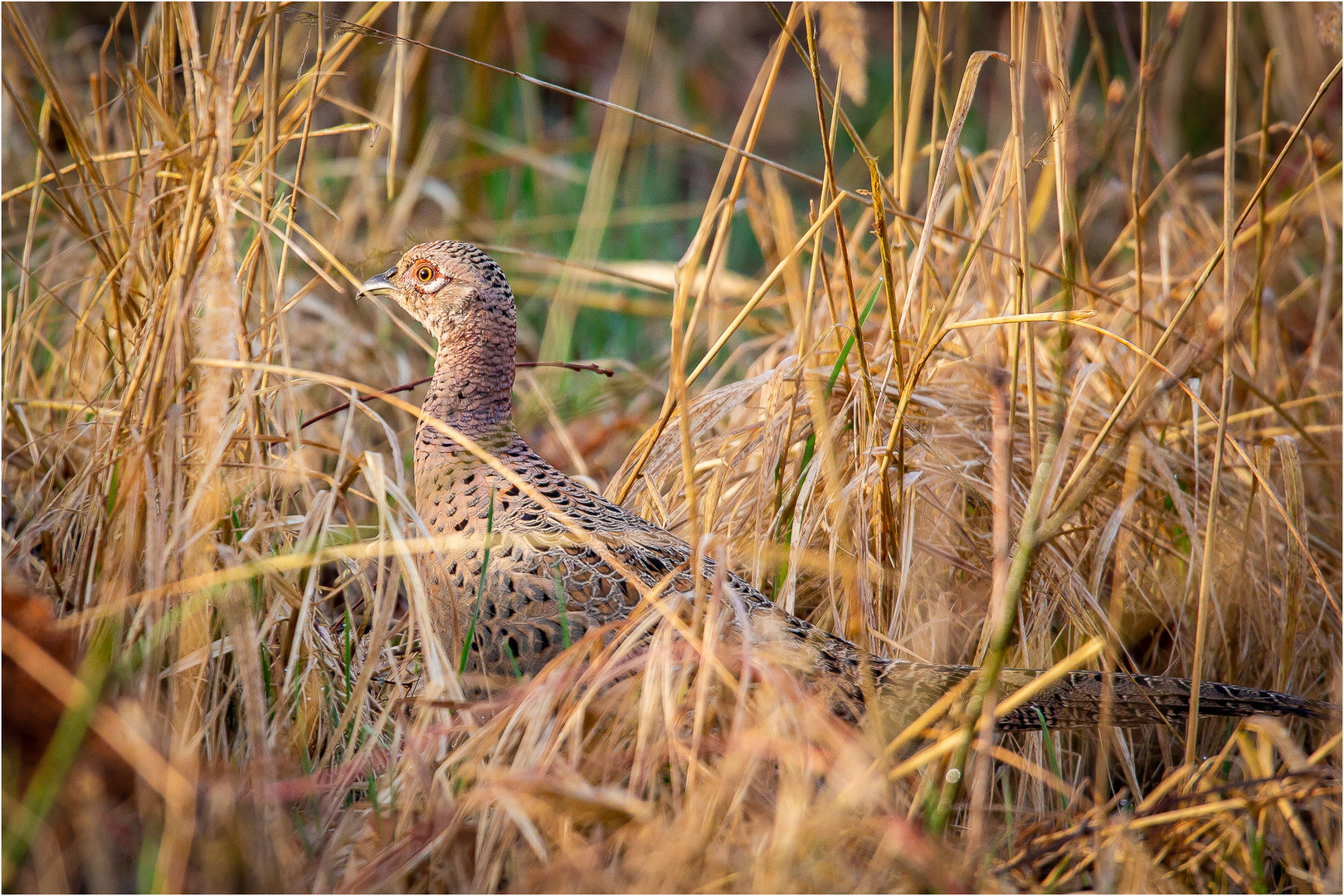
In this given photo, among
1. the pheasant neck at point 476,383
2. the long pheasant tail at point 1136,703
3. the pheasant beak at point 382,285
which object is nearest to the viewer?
the long pheasant tail at point 1136,703

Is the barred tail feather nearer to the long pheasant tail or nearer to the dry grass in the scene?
the long pheasant tail

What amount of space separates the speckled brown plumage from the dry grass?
15 centimetres

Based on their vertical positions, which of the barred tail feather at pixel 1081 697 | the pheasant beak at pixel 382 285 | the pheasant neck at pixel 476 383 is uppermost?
the pheasant beak at pixel 382 285

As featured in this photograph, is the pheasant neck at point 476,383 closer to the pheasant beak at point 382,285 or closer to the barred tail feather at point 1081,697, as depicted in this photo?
the pheasant beak at point 382,285

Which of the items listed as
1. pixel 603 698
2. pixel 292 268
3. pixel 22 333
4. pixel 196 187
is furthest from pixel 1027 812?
pixel 292 268

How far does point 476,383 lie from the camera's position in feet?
10.7

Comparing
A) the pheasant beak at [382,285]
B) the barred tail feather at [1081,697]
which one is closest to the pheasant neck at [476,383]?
the pheasant beak at [382,285]

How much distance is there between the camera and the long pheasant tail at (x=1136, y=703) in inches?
99.0

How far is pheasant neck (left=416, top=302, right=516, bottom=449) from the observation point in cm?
324

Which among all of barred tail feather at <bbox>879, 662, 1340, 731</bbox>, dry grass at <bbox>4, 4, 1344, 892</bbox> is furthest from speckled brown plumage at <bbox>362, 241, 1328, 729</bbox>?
dry grass at <bbox>4, 4, 1344, 892</bbox>

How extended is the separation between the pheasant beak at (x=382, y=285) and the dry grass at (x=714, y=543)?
0.49 ft

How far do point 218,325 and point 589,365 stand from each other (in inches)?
51.3

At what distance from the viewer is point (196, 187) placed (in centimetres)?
259

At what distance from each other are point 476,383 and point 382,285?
1.74ft
